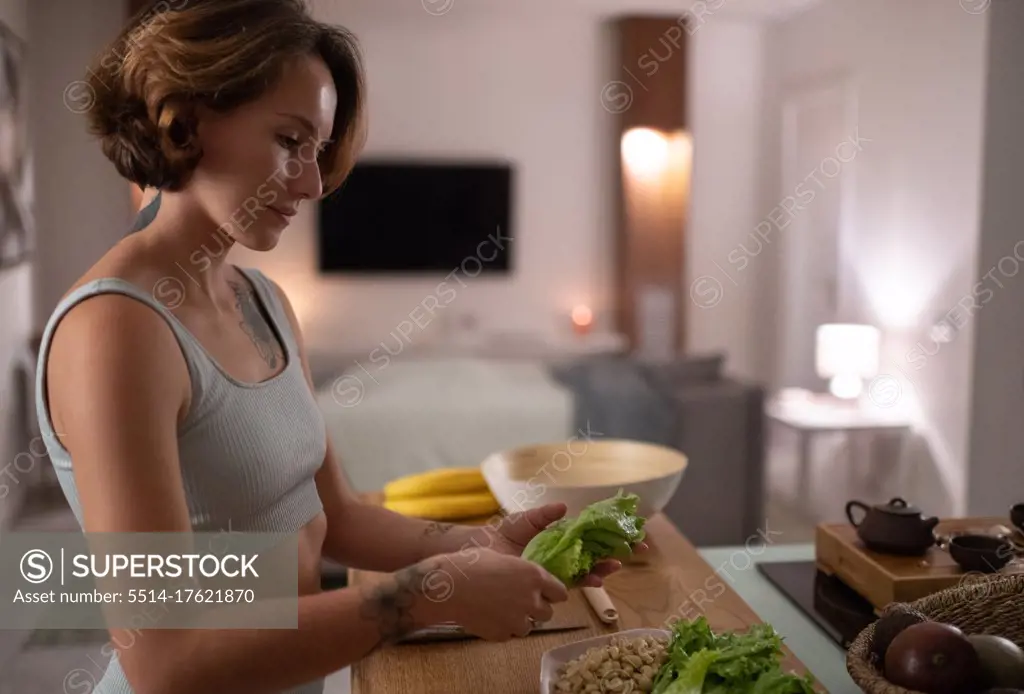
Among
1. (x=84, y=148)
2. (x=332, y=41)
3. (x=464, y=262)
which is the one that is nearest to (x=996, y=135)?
(x=332, y=41)

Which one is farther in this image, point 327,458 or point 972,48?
point 972,48

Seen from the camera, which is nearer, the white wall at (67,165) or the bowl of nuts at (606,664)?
the bowl of nuts at (606,664)

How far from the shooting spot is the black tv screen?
5461 mm

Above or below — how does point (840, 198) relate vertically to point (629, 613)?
above

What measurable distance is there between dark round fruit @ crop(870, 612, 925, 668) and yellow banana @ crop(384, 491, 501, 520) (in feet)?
2.44

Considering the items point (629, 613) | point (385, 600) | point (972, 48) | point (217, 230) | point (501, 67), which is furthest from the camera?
point (501, 67)

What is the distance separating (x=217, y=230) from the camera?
3.25 feet

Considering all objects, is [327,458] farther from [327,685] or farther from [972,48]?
[972,48]

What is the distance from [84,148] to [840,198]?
13.3 ft

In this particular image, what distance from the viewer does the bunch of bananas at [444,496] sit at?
59.4 inches

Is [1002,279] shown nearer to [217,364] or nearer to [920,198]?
[217,364]

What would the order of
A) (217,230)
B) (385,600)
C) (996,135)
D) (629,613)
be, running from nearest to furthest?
(385,600) → (217,230) → (629,613) → (996,135)

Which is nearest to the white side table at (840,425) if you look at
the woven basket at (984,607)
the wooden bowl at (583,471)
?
the wooden bowl at (583,471)

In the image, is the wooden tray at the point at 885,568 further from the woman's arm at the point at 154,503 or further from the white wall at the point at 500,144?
the white wall at the point at 500,144
